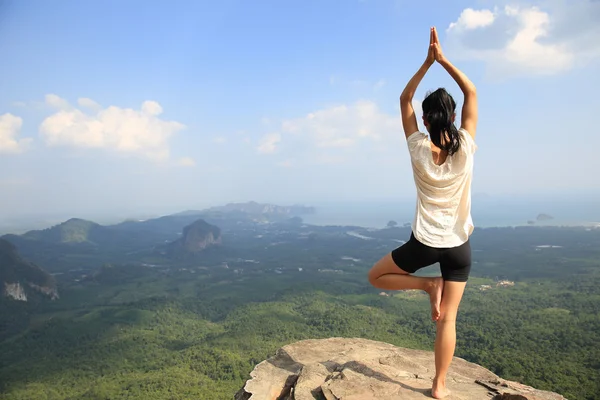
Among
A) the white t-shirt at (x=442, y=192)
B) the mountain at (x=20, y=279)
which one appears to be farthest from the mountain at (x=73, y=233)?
the white t-shirt at (x=442, y=192)

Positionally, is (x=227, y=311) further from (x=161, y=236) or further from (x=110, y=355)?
(x=161, y=236)

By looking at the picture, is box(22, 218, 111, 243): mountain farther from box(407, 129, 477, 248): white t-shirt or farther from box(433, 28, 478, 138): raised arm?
box(433, 28, 478, 138): raised arm

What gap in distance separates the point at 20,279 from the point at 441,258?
7587 centimetres

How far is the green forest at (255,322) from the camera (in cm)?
2705

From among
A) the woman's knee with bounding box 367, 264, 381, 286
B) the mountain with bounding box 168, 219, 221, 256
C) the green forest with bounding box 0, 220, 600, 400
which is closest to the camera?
the woman's knee with bounding box 367, 264, 381, 286

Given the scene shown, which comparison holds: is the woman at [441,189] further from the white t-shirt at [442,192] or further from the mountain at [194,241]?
the mountain at [194,241]

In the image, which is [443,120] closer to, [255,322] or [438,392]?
[438,392]

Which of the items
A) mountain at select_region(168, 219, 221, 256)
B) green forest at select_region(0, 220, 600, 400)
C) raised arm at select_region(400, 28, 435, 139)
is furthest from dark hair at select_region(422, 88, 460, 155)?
mountain at select_region(168, 219, 221, 256)

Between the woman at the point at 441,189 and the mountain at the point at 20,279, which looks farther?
the mountain at the point at 20,279

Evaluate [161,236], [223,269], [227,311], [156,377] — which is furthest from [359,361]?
[161,236]

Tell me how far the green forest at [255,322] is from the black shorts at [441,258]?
80.3ft

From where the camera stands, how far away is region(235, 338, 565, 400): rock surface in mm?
3672

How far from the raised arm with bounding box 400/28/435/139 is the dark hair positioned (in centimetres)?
18

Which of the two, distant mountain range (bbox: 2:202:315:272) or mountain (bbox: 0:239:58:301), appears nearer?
mountain (bbox: 0:239:58:301)
